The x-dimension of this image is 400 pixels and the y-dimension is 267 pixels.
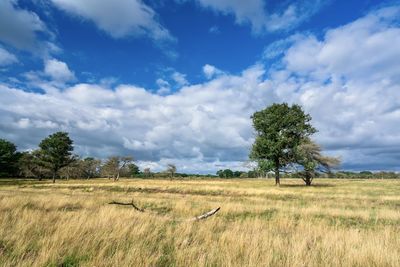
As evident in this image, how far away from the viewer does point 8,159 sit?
98.2 metres

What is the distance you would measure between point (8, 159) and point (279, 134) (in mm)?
Answer: 90233

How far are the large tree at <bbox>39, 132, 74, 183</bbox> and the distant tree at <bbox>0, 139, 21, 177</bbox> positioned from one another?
22.6 m

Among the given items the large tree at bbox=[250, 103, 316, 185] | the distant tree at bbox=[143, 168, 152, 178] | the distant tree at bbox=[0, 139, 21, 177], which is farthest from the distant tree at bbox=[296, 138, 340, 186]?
the distant tree at bbox=[143, 168, 152, 178]

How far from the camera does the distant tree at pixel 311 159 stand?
163ft

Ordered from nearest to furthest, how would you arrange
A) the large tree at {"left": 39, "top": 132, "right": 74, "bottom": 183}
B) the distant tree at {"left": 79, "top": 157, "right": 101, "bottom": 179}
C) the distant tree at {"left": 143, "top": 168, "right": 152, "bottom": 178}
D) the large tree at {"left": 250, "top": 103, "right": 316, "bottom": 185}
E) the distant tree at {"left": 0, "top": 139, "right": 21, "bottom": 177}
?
the large tree at {"left": 250, "top": 103, "right": 316, "bottom": 185}, the large tree at {"left": 39, "top": 132, "right": 74, "bottom": 183}, the distant tree at {"left": 0, "top": 139, "right": 21, "bottom": 177}, the distant tree at {"left": 79, "top": 157, "right": 101, "bottom": 179}, the distant tree at {"left": 143, "top": 168, "right": 152, "bottom": 178}

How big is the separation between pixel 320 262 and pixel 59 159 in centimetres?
8345

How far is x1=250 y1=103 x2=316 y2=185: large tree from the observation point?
4899 cm

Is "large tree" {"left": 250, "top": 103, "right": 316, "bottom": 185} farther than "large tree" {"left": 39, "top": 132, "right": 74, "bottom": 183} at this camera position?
No

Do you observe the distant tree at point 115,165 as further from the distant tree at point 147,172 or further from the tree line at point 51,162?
the distant tree at point 147,172

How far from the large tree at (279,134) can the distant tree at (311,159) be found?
3.52ft

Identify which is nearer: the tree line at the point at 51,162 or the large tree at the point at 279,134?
the large tree at the point at 279,134

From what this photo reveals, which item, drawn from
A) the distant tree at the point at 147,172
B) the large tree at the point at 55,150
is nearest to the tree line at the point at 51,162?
the large tree at the point at 55,150

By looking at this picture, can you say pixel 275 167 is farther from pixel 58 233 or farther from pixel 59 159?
pixel 59 159

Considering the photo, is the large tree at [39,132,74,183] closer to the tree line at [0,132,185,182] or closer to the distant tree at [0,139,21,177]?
the tree line at [0,132,185,182]
